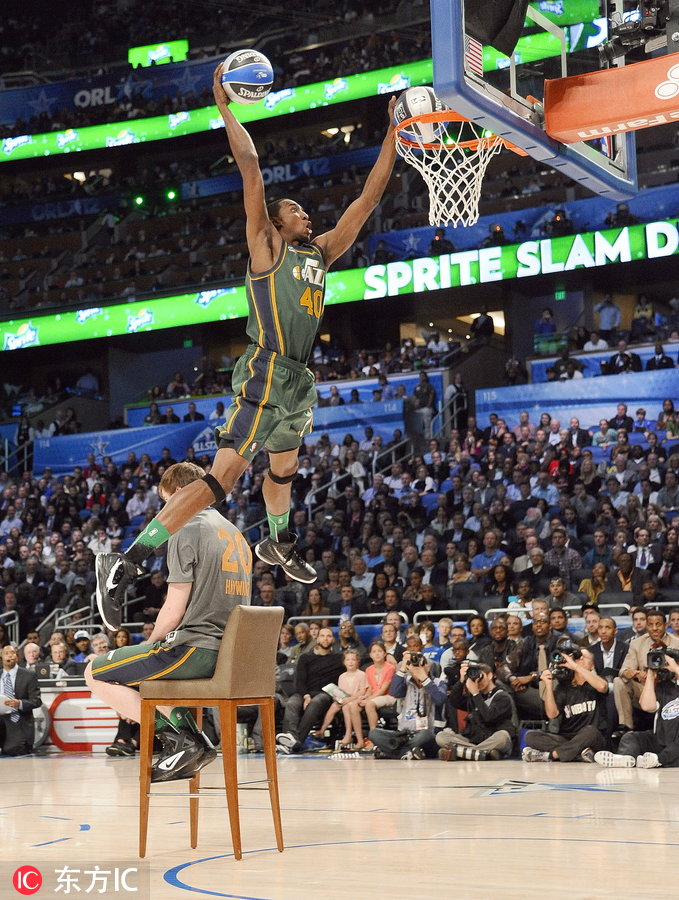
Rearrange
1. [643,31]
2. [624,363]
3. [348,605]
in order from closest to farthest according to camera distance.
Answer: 1. [643,31]
2. [348,605]
3. [624,363]

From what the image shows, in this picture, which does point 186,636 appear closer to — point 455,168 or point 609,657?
point 455,168

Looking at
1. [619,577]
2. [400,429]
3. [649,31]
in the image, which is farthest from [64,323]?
[649,31]

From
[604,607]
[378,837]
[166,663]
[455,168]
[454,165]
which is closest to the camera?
[166,663]

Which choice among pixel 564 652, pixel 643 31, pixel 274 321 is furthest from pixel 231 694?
pixel 564 652

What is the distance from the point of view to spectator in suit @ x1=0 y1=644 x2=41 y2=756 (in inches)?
556

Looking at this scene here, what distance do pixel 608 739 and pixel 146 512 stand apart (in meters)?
12.5

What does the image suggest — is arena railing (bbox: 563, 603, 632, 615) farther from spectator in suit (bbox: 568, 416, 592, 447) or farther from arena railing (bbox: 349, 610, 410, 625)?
spectator in suit (bbox: 568, 416, 592, 447)

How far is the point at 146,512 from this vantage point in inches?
850

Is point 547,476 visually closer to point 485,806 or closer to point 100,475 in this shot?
point 485,806

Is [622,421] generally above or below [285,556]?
above

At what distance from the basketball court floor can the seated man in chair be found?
0.58 m

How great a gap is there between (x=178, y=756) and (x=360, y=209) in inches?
130

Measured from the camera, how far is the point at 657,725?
408 inches

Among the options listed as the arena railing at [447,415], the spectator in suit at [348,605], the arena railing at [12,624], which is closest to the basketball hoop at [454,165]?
the spectator in suit at [348,605]
